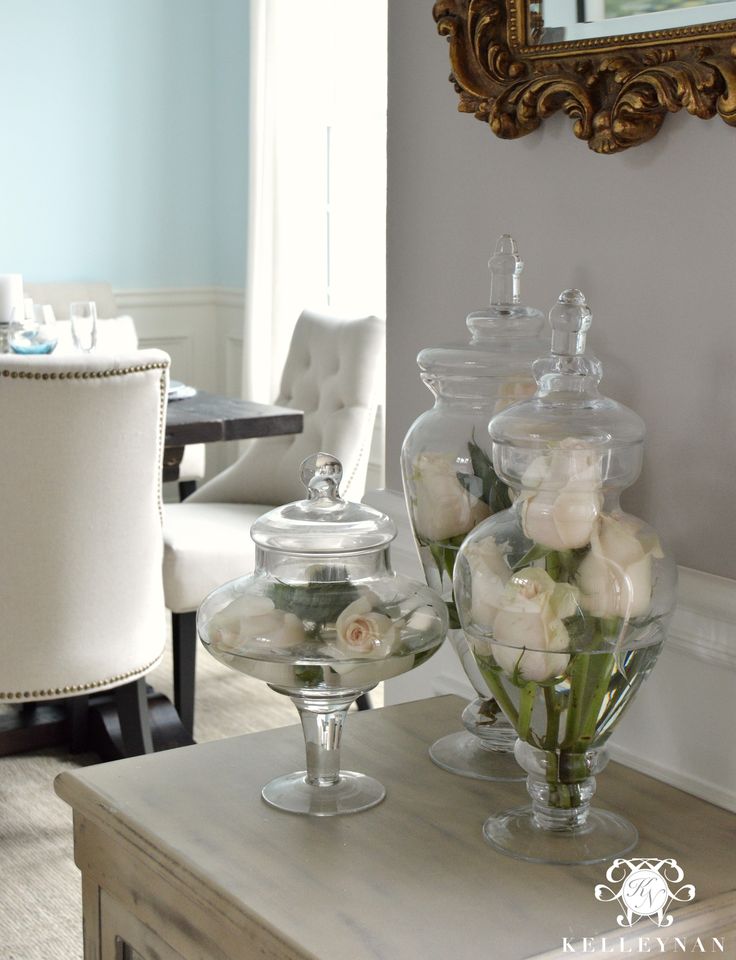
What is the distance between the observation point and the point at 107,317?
4988 mm

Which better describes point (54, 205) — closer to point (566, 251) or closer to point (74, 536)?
point (74, 536)

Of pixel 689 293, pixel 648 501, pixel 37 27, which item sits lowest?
pixel 648 501

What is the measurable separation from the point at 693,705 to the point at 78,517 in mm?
1532

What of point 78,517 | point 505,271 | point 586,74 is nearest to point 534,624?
point 505,271

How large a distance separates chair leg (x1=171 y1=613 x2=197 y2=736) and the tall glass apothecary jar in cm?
197

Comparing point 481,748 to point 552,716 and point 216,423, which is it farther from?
point 216,423

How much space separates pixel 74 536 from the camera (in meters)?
2.38

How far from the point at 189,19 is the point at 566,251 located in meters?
4.48

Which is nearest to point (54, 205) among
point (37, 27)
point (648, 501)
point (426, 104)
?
point (37, 27)

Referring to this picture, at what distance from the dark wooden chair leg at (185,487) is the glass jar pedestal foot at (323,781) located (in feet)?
11.4

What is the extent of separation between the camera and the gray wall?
1021 millimetres

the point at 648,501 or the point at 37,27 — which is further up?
the point at 37,27

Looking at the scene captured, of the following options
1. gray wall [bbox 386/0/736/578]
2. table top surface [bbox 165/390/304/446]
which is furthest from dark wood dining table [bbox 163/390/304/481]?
gray wall [bbox 386/0/736/578]

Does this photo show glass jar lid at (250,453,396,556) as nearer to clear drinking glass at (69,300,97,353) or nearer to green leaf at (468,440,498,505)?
green leaf at (468,440,498,505)
